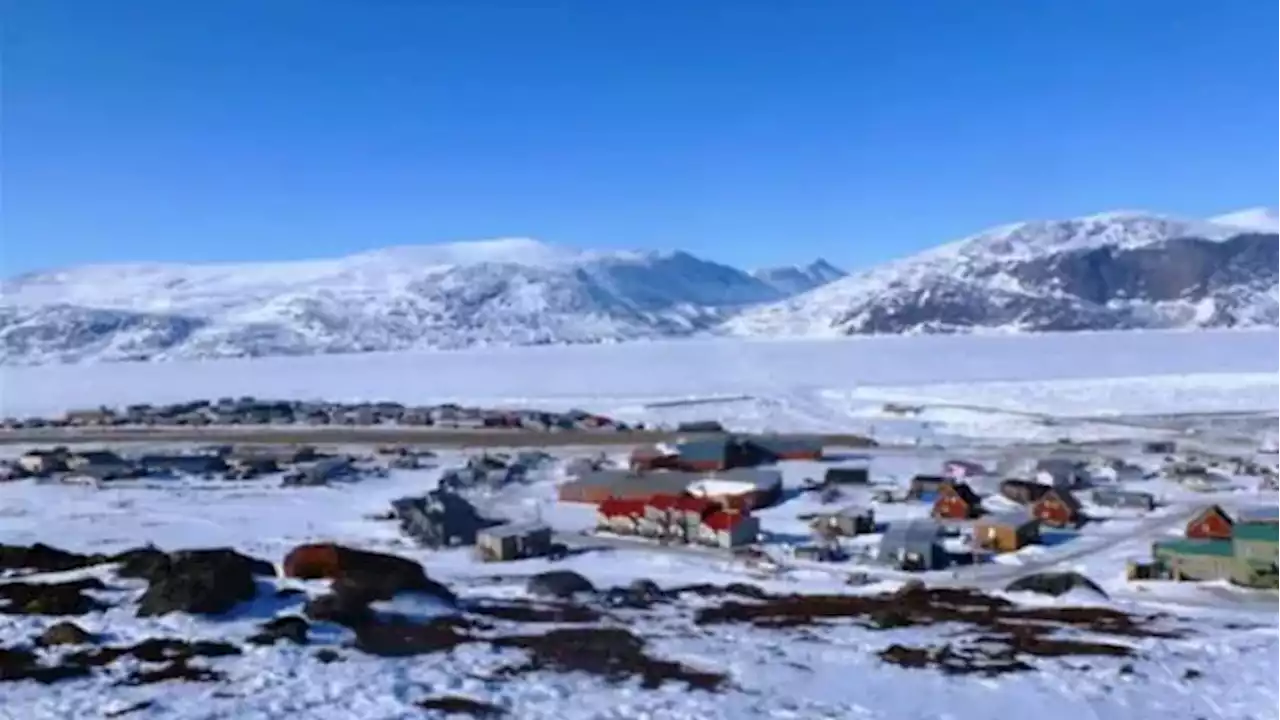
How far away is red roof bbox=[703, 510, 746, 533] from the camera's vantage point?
82.2 ft

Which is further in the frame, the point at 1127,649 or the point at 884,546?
the point at 884,546

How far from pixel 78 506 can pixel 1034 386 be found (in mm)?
50964

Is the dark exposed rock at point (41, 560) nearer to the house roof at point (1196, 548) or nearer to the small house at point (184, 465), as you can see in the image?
the small house at point (184, 465)

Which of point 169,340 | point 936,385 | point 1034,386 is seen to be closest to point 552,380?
point 936,385

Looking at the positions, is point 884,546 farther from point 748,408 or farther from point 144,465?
point 748,408

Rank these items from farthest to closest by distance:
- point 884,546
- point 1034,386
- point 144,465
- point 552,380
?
point 552,380 < point 1034,386 < point 144,465 < point 884,546

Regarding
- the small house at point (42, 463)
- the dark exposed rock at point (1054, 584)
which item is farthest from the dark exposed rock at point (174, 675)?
the small house at point (42, 463)

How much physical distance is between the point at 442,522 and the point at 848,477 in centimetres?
1269

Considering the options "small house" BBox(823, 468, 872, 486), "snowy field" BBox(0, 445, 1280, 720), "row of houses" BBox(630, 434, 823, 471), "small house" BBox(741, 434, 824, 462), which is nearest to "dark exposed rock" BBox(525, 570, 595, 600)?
"snowy field" BBox(0, 445, 1280, 720)

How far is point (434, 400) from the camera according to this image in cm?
7081

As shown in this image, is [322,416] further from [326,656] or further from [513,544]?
[326,656]

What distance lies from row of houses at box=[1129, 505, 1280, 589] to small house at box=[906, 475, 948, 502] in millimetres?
8951

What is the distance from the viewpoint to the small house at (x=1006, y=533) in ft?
79.2

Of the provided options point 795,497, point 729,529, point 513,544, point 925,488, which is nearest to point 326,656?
point 513,544
